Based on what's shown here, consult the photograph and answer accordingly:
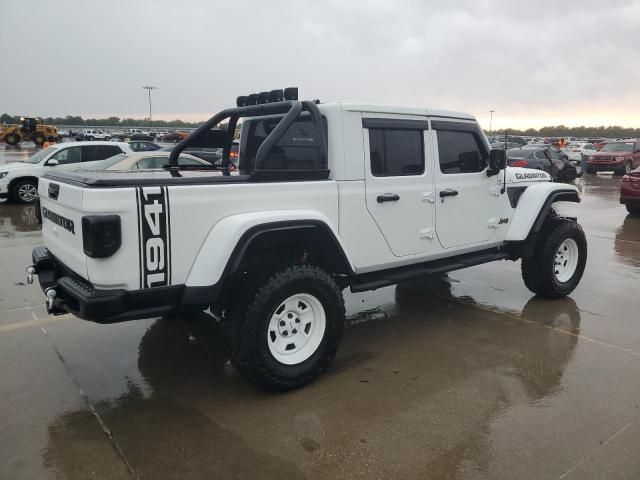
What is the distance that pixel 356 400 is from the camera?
3.59 metres

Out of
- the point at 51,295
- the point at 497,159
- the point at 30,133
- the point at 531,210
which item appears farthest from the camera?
the point at 30,133

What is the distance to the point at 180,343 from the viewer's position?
4625mm

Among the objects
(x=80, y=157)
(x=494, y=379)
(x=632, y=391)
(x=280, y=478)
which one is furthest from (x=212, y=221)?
(x=80, y=157)

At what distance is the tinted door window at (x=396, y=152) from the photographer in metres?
4.21

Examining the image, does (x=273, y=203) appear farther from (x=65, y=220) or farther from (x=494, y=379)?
(x=494, y=379)

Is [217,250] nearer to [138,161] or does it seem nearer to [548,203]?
[548,203]

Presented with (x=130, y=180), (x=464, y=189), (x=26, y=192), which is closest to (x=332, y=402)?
(x=130, y=180)

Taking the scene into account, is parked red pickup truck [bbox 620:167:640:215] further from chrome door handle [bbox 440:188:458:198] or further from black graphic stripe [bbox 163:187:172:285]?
black graphic stripe [bbox 163:187:172:285]

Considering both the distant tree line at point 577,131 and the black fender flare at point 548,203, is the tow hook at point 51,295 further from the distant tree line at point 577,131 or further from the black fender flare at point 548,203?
the distant tree line at point 577,131

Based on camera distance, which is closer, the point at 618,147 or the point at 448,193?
the point at 448,193

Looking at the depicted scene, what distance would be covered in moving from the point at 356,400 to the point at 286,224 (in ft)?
4.25

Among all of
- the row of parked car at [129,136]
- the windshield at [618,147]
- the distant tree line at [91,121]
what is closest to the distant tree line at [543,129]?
the distant tree line at [91,121]

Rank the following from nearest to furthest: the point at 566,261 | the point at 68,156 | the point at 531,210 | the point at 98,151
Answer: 1. the point at 531,210
2. the point at 566,261
3. the point at 68,156
4. the point at 98,151

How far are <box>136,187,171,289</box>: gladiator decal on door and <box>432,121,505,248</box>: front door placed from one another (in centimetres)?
247
